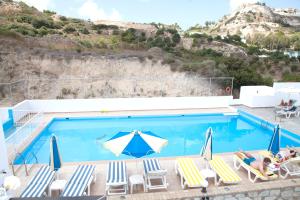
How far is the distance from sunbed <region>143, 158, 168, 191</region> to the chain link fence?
1169 cm

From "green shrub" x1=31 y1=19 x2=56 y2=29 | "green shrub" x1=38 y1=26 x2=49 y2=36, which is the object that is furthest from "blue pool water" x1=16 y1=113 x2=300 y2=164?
"green shrub" x1=31 y1=19 x2=56 y2=29

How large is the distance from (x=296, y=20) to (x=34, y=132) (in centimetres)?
9946

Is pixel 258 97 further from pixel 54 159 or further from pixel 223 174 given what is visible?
pixel 54 159

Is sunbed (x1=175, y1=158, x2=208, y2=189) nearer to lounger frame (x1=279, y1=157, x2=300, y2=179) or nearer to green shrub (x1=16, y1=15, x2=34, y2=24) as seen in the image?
lounger frame (x1=279, y1=157, x2=300, y2=179)

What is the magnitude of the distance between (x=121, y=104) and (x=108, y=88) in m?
6.49

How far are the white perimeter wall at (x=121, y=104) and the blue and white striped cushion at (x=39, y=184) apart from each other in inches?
259

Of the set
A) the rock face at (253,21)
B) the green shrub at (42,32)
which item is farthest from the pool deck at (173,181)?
the rock face at (253,21)

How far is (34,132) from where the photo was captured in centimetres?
1002

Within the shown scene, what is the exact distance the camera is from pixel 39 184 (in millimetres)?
5539

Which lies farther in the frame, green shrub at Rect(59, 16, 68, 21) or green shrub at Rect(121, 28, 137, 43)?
green shrub at Rect(59, 16, 68, 21)

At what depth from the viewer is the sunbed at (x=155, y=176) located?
5.92 meters

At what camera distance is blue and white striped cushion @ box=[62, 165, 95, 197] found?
207 inches

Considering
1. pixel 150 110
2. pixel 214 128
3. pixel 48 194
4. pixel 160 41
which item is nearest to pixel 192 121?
pixel 214 128

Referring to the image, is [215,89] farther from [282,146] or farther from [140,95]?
[282,146]
